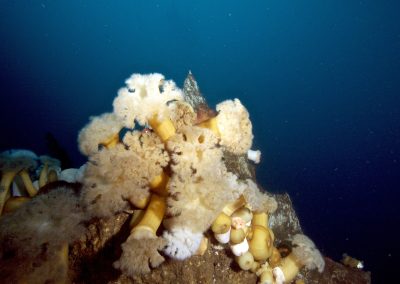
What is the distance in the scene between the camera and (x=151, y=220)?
2691 mm

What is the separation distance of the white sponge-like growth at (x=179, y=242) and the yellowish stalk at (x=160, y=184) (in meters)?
0.41

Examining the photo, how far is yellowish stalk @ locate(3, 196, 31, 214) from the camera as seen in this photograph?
3.18 meters

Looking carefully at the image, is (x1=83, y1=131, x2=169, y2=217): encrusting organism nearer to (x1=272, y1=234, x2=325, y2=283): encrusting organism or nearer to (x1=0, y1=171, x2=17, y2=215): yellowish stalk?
(x1=0, y1=171, x2=17, y2=215): yellowish stalk

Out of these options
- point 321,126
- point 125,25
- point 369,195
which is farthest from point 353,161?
point 125,25

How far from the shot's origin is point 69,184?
11.0 feet

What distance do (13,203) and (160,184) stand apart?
1764 mm

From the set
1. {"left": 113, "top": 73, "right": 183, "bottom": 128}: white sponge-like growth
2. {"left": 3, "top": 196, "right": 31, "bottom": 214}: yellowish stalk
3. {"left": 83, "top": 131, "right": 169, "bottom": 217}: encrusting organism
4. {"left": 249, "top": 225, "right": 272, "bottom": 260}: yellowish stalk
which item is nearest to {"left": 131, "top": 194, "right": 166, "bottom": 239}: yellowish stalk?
{"left": 83, "top": 131, "right": 169, "bottom": 217}: encrusting organism

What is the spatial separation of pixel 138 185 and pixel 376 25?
111058 millimetres

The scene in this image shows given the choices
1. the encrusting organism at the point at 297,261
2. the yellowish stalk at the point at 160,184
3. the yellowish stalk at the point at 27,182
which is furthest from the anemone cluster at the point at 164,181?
the encrusting organism at the point at 297,261

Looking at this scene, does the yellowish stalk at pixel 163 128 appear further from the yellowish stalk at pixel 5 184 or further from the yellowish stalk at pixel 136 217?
the yellowish stalk at pixel 5 184

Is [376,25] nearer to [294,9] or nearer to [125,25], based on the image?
[294,9]

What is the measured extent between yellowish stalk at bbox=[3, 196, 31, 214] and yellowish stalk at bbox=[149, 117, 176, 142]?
5.72 feet

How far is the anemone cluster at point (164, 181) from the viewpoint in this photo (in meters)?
2.64

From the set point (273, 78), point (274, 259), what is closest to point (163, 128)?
point (274, 259)
